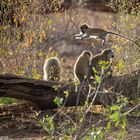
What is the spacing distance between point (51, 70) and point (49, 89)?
1.46m

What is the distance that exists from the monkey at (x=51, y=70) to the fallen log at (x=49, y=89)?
4.05 ft

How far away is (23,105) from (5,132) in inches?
29.4

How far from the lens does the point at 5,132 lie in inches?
288

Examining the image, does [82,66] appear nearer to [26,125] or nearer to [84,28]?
[84,28]

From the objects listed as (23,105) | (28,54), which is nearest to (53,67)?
(28,54)

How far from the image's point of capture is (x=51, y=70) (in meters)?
9.13

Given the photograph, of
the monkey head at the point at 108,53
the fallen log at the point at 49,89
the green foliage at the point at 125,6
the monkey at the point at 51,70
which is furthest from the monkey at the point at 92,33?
the green foliage at the point at 125,6

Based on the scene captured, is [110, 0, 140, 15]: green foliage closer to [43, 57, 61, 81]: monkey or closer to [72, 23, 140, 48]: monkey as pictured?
[72, 23, 140, 48]: monkey

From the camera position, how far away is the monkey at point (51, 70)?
909 centimetres

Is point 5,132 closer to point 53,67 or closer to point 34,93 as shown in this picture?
point 34,93

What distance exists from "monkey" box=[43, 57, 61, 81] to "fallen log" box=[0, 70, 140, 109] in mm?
1233

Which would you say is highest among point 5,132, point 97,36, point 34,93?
point 97,36

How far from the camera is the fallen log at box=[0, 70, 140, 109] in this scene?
7500 millimetres

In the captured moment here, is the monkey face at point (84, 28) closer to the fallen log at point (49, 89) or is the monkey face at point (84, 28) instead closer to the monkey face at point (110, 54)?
the monkey face at point (110, 54)
